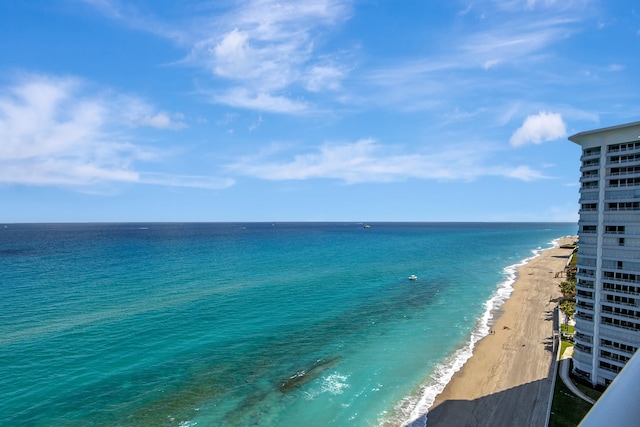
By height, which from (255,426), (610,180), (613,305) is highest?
(610,180)

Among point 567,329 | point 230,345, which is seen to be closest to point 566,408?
point 567,329

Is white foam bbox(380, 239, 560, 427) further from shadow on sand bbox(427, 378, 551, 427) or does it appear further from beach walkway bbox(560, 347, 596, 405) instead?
beach walkway bbox(560, 347, 596, 405)

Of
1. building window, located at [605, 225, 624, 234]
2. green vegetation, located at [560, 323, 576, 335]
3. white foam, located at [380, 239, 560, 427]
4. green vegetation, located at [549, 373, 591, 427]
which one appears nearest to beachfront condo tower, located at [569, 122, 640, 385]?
building window, located at [605, 225, 624, 234]

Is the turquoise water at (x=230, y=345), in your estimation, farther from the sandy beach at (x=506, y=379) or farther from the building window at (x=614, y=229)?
the building window at (x=614, y=229)

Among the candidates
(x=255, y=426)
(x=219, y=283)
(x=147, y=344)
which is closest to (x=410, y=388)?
(x=255, y=426)

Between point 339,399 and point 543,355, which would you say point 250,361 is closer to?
point 339,399

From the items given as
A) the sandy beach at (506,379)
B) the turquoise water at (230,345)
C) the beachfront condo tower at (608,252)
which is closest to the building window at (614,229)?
the beachfront condo tower at (608,252)

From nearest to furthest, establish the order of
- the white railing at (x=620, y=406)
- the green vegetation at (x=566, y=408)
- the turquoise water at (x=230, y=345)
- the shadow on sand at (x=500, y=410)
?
the white railing at (x=620, y=406)
the green vegetation at (x=566, y=408)
the shadow on sand at (x=500, y=410)
the turquoise water at (x=230, y=345)
